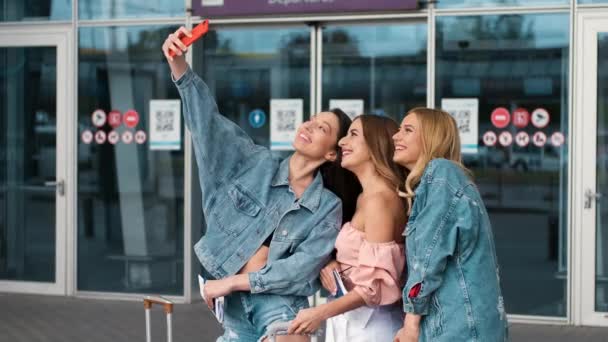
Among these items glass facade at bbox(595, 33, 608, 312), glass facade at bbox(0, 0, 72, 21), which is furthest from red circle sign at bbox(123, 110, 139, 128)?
glass facade at bbox(595, 33, 608, 312)

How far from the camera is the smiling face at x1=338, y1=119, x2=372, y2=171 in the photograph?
3547 millimetres

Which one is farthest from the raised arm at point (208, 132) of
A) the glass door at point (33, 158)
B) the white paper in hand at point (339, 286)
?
the glass door at point (33, 158)

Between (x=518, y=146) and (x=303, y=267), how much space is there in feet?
18.4

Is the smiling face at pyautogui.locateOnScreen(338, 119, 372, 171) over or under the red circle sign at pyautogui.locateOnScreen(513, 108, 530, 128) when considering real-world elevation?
under

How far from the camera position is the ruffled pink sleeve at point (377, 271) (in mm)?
3412

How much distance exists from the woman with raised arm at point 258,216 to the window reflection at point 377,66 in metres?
5.51

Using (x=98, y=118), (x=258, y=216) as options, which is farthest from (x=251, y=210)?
(x=98, y=118)

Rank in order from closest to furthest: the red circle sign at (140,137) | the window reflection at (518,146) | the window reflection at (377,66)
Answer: the window reflection at (518,146), the window reflection at (377,66), the red circle sign at (140,137)

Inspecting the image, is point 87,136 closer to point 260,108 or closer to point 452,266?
point 260,108

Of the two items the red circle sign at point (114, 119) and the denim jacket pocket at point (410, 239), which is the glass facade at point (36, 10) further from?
the denim jacket pocket at point (410, 239)

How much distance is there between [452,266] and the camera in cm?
321

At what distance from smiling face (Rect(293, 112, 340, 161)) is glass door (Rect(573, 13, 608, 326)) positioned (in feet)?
17.6

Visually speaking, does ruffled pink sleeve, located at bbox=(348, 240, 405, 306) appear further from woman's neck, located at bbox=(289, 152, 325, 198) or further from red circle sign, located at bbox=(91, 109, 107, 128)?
red circle sign, located at bbox=(91, 109, 107, 128)

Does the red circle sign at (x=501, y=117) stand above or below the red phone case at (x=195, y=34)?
below
